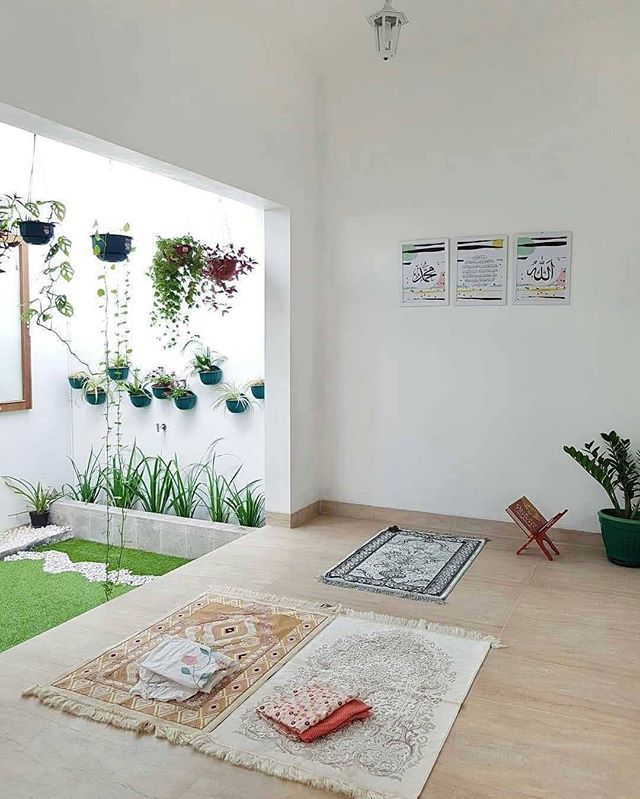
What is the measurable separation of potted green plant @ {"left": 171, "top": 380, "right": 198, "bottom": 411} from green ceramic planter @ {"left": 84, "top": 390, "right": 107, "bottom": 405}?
0.74 metres

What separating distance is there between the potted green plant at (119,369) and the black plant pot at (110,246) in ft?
4.92

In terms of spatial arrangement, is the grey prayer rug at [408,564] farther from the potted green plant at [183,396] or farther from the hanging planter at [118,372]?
the hanging planter at [118,372]

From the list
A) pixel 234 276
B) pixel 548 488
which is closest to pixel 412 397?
pixel 548 488

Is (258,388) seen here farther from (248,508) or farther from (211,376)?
(248,508)

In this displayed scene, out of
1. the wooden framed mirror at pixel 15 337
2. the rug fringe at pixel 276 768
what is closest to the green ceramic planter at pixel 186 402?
the wooden framed mirror at pixel 15 337

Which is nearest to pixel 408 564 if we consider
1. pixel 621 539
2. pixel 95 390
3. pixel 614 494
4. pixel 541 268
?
pixel 621 539

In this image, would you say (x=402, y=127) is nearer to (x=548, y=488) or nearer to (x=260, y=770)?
(x=548, y=488)

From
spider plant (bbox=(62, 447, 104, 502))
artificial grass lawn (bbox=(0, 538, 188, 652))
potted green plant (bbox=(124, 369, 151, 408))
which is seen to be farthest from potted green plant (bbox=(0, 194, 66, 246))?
spider plant (bbox=(62, 447, 104, 502))

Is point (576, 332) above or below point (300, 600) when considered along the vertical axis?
above

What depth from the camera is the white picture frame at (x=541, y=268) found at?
13.6ft

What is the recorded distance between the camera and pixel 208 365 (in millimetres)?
5227

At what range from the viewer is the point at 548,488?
4301 mm

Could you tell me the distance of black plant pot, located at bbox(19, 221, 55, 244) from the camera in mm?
3691

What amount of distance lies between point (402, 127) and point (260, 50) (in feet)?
3.30
